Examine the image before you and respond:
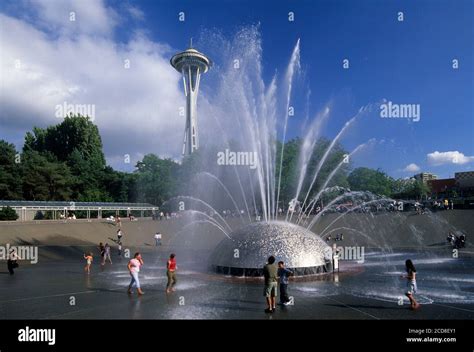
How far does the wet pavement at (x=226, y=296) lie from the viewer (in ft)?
36.8

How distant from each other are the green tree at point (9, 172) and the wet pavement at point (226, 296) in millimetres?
49739

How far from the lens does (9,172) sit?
66438 mm

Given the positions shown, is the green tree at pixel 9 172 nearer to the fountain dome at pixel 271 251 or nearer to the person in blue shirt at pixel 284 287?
the fountain dome at pixel 271 251

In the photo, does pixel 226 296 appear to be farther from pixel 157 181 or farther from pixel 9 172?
pixel 157 181

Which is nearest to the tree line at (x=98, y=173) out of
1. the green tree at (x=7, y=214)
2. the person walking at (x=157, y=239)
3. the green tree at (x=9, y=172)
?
the green tree at (x=9, y=172)

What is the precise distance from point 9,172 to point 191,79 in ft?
199

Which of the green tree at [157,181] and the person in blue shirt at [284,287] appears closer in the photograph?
the person in blue shirt at [284,287]

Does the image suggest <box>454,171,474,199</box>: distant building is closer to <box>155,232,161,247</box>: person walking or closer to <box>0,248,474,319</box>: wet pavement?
<box>155,232,161,247</box>: person walking

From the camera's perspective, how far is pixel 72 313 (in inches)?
452
